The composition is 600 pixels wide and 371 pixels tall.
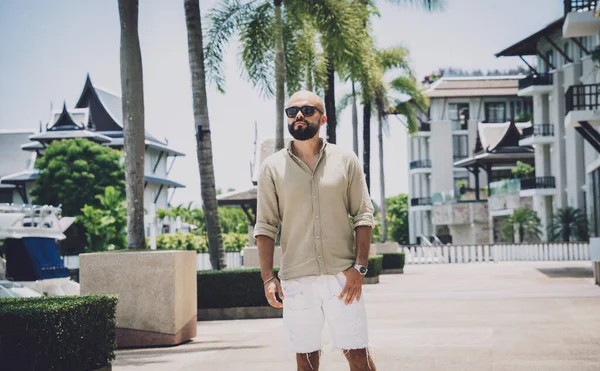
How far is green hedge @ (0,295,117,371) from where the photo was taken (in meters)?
7.39

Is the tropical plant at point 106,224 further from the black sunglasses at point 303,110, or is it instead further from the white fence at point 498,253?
the black sunglasses at point 303,110

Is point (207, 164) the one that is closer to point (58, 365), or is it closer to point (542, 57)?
point (58, 365)

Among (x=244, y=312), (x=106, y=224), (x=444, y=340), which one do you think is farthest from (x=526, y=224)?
(x=444, y=340)

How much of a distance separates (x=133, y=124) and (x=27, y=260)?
15.0ft

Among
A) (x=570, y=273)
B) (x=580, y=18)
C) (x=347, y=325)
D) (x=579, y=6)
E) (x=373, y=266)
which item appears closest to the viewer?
(x=347, y=325)

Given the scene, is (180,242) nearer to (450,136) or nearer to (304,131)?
(450,136)

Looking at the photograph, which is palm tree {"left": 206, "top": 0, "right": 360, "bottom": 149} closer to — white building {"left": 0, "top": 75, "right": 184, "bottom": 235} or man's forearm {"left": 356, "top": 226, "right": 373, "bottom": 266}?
man's forearm {"left": 356, "top": 226, "right": 373, "bottom": 266}

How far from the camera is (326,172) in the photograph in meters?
5.45

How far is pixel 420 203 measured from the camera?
9106cm

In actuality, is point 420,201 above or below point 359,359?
above

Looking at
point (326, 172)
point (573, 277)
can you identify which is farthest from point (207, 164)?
point (573, 277)

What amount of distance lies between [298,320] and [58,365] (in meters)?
3.11

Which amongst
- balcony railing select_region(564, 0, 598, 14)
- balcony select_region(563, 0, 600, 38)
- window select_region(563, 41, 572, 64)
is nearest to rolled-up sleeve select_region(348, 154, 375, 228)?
balcony select_region(563, 0, 600, 38)

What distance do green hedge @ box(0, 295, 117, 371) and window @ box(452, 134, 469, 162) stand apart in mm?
84796
